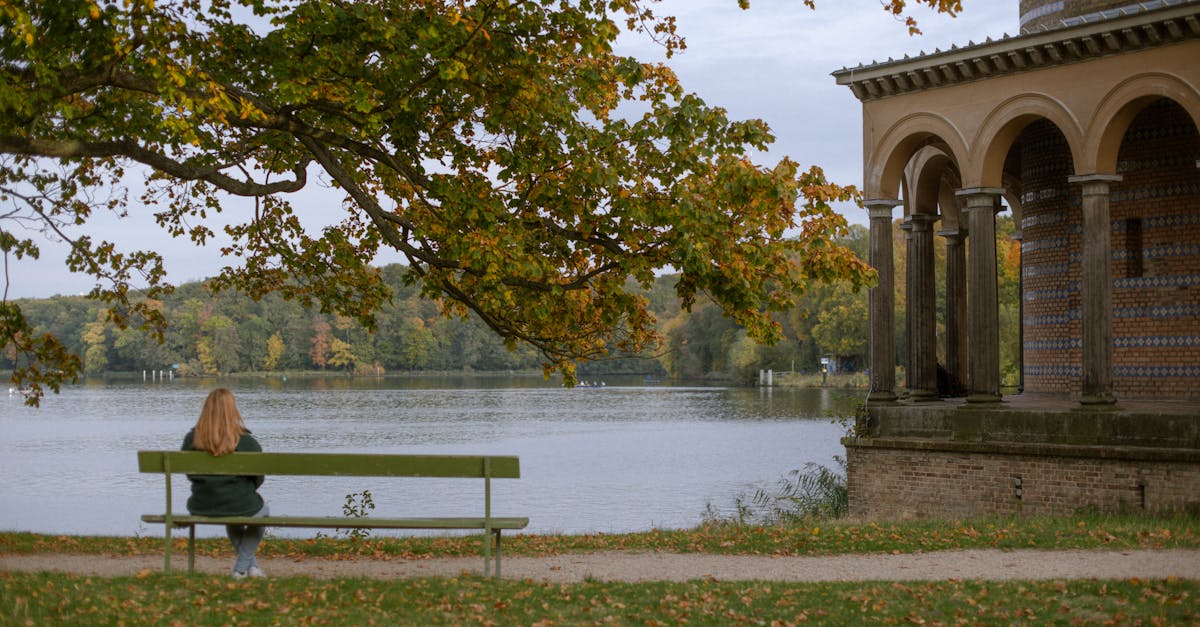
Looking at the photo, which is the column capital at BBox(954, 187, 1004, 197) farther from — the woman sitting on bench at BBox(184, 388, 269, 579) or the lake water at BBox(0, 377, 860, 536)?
the woman sitting on bench at BBox(184, 388, 269, 579)

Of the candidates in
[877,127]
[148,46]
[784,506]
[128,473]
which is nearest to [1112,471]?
[877,127]

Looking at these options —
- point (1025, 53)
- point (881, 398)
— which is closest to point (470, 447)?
point (881, 398)

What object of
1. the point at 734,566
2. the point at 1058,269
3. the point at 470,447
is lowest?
the point at 470,447

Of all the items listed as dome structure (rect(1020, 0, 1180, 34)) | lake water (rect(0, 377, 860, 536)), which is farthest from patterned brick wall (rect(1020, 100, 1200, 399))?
lake water (rect(0, 377, 860, 536))

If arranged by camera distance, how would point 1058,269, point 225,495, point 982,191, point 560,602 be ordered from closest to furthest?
point 560,602
point 225,495
point 982,191
point 1058,269

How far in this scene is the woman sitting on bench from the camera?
30.8 feet

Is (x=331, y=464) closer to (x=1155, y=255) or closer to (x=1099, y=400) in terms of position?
(x=1099, y=400)

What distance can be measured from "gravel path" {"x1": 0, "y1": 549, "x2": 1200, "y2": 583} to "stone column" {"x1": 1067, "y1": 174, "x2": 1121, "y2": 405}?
18.0 feet

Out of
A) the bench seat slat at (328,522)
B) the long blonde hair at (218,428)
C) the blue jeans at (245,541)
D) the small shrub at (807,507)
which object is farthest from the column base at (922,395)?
the long blonde hair at (218,428)

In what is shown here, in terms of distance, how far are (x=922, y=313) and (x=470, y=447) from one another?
23547 millimetres

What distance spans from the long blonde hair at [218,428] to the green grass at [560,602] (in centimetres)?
98

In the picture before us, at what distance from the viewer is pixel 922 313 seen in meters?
21.6

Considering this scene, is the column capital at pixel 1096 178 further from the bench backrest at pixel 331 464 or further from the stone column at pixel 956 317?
the bench backrest at pixel 331 464

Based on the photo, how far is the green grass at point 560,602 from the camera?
26.3ft
